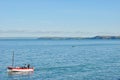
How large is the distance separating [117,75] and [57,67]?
995 inches

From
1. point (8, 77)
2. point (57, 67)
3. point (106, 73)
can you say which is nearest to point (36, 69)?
point (57, 67)

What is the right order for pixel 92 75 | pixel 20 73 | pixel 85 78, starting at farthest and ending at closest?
pixel 20 73
pixel 92 75
pixel 85 78

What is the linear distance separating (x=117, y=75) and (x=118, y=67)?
60.4 ft

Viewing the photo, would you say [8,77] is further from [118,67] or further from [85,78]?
[118,67]

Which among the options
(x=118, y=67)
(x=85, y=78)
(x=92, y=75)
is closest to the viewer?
(x=85, y=78)

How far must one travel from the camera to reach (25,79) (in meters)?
84.1

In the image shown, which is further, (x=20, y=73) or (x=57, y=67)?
(x=57, y=67)

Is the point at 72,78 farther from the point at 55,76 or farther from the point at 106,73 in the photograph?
the point at 106,73

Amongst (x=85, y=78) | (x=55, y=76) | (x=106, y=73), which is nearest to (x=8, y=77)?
(x=55, y=76)

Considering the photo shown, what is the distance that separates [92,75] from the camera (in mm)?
85938

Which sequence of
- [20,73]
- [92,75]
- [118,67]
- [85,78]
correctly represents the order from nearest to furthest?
[85,78] < [92,75] < [20,73] < [118,67]

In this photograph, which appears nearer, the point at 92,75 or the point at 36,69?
the point at 92,75

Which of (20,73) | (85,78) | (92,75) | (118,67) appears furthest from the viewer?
(118,67)

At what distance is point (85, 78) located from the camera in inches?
3177
